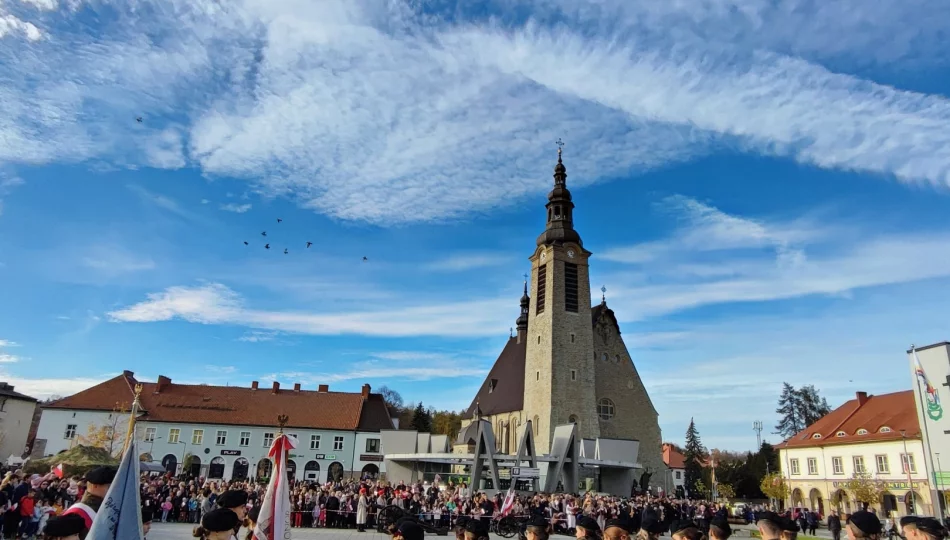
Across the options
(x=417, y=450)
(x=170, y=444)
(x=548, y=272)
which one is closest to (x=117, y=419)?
(x=170, y=444)

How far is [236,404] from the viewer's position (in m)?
53.2

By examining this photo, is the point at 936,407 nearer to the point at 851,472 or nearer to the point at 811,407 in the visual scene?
the point at 851,472

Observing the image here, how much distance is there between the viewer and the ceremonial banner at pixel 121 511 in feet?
15.1

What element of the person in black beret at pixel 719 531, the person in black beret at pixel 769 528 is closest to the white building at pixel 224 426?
the person in black beret at pixel 719 531

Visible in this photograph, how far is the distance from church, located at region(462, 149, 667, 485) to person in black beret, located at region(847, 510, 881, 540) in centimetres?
3812

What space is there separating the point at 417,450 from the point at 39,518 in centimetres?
2786

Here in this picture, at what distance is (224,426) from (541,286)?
93.6 ft

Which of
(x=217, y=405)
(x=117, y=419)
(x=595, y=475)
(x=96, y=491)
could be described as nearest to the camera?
(x=96, y=491)

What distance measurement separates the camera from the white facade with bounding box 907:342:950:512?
19.5 m

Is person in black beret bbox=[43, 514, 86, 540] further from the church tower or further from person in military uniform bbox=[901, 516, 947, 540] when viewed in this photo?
the church tower

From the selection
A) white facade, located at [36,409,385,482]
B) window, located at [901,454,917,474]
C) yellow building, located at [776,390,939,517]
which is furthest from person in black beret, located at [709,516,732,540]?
white facade, located at [36,409,385,482]

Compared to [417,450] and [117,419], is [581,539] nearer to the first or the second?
[417,450]

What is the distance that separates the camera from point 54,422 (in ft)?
161

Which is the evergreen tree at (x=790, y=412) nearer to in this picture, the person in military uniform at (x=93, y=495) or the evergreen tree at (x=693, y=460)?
the evergreen tree at (x=693, y=460)
